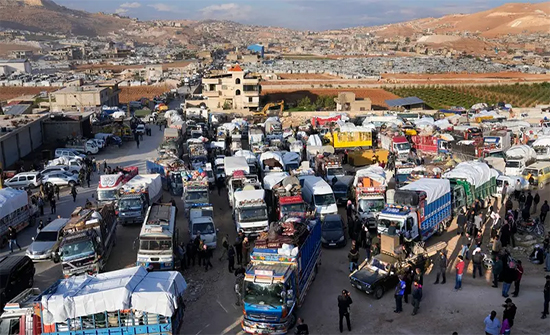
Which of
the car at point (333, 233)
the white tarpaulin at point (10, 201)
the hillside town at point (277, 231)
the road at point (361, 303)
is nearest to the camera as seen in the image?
the hillside town at point (277, 231)

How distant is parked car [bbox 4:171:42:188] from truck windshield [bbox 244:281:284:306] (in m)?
19.1

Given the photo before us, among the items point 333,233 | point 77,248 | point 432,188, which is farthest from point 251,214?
point 432,188

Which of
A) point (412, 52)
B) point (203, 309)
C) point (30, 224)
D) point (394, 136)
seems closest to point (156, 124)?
point (394, 136)

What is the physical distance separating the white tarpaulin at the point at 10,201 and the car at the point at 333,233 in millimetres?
12019

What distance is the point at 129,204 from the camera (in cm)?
2156

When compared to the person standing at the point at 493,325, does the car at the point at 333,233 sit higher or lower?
lower

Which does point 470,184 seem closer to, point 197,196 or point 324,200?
point 324,200

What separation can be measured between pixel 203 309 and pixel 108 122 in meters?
33.5

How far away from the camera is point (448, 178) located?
864 inches

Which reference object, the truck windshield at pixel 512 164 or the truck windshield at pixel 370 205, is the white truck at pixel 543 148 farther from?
the truck windshield at pixel 370 205

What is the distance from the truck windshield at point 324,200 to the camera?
21141 mm

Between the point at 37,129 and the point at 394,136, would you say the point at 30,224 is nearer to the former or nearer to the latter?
the point at 37,129

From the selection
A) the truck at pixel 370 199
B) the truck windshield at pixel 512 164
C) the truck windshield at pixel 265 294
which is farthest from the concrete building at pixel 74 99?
the truck windshield at pixel 265 294

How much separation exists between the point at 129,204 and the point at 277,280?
1096 cm
